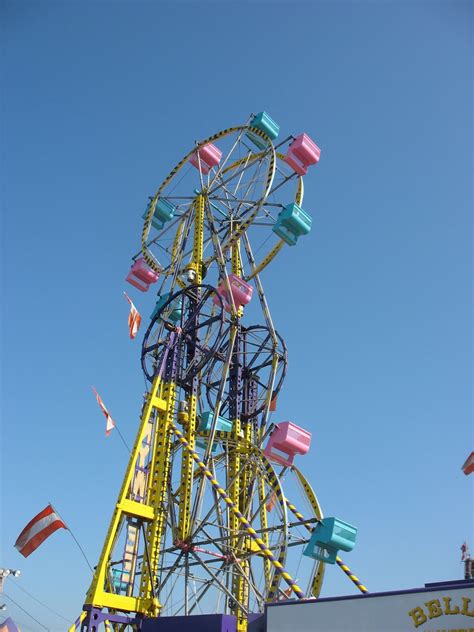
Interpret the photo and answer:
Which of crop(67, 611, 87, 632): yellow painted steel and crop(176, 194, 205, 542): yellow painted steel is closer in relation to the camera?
crop(67, 611, 87, 632): yellow painted steel

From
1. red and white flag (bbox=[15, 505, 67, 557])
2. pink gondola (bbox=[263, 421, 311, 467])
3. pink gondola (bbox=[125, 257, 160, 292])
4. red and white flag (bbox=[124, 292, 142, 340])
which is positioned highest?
pink gondola (bbox=[125, 257, 160, 292])

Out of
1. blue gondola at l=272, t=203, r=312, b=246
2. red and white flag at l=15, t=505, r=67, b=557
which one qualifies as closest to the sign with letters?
red and white flag at l=15, t=505, r=67, b=557

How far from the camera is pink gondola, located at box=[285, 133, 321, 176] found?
29359 millimetres

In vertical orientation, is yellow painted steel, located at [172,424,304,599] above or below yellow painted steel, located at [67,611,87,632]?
above

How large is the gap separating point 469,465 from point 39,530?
13.2 metres

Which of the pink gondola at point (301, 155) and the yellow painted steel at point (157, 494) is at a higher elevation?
the pink gondola at point (301, 155)

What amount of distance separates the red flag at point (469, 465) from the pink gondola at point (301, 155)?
14511 millimetres

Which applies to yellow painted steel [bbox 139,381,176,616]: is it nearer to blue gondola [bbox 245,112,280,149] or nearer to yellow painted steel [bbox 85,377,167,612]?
yellow painted steel [bbox 85,377,167,612]

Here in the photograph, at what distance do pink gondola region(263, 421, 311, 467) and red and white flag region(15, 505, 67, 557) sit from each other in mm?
7413

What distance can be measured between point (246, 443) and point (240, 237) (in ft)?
29.2

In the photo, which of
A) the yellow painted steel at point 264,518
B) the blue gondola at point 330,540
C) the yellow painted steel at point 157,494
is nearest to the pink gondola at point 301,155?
the yellow painted steel at point 157,494

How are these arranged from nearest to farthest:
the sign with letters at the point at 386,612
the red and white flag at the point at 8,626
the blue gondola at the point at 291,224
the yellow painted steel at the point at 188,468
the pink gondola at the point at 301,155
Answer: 1. the sign with letters at the point at 386,612
2. the red and white flag at the point at 8,626
3. the yellow painted steel at the point at 188,468
4. the blue gondola at the point at 291,224
5. the pink gondola at the point at 301,155

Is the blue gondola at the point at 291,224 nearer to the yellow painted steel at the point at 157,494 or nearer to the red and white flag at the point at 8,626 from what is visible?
the yellow painted steel at the point at 157,494

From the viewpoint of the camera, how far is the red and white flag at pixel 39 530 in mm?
19750
